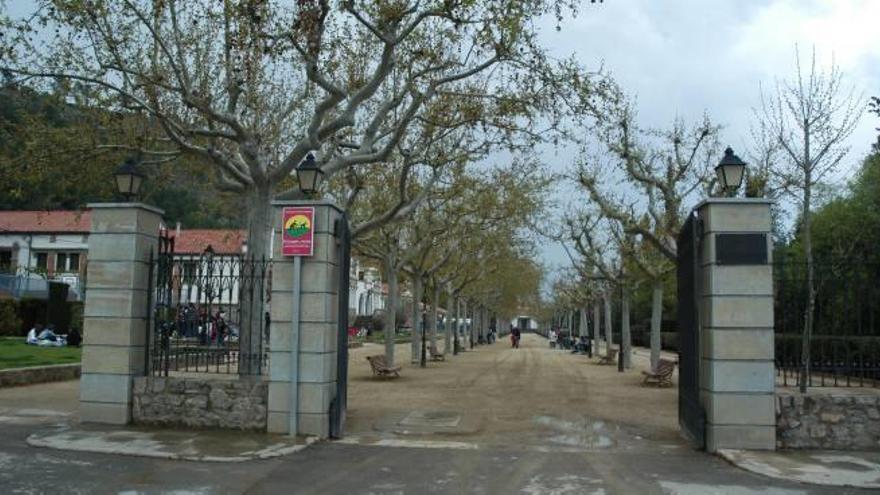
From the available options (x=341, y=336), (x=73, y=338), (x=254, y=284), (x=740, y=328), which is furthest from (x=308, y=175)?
(x=73, y=338)

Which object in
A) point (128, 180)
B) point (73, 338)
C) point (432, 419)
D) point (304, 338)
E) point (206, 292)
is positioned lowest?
point (432, 419)

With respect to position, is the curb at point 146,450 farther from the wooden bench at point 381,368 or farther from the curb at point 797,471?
the wooden bench at point 381,368

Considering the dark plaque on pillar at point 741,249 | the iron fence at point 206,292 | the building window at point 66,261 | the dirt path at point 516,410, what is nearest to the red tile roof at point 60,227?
the building window at point 66,261

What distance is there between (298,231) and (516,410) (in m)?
6.83

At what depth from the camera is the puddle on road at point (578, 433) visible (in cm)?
1180

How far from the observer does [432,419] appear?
1418 centimetres

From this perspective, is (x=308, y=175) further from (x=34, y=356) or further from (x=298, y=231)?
(x=34, y=356)

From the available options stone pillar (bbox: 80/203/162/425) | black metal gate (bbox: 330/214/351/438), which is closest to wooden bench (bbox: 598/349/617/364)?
black metal gate (bbox: 330/214/351/438)

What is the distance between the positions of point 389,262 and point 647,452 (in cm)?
1889

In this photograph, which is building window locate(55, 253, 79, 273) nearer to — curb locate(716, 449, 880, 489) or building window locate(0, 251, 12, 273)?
building window locate(0, 251, 12, 273)

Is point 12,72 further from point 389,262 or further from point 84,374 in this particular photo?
point 389,262

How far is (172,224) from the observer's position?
252ft

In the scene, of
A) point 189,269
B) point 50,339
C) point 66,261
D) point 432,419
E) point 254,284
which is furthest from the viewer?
point 66,261

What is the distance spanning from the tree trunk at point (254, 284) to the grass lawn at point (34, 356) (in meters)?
8.31
